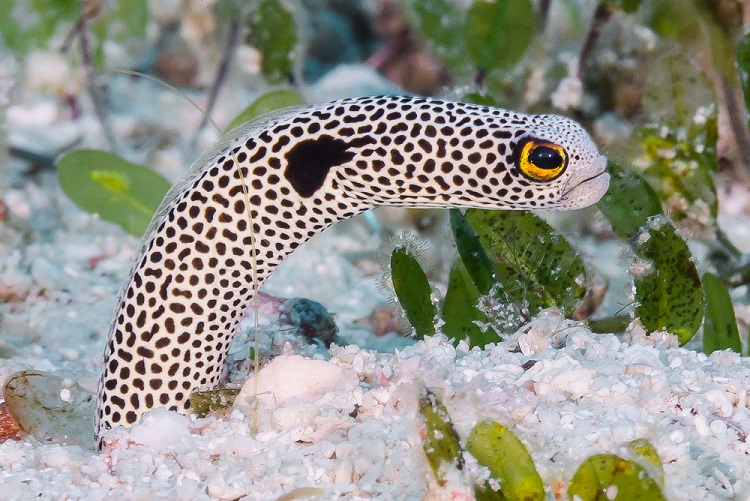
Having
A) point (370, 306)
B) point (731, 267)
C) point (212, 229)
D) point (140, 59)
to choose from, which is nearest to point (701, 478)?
point (212, 229)

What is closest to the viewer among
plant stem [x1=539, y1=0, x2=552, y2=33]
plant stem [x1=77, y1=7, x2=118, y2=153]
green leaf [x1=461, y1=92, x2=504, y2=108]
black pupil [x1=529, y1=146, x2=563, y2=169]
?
black pupil [x1=529, y1=146, x2=563, y2=169]

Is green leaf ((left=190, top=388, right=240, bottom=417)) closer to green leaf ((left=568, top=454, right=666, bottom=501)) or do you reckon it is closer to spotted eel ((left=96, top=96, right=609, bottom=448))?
spotted eel ((left=96, top=96, right=609, bottom=448))

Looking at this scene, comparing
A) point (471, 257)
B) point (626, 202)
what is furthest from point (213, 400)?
point (626, 202)

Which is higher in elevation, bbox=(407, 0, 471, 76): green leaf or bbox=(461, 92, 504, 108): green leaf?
bbox=(461, 92, 504, 108): green leaf

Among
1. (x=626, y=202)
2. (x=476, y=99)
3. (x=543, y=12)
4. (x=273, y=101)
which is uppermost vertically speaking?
(x=476, y=99)

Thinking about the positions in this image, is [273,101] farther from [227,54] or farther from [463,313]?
[227,54]

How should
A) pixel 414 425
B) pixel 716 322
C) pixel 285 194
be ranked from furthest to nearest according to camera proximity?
pixel 716 322, pixel 285 194, pixel 414 425

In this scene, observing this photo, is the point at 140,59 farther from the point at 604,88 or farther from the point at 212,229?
the point at 212,229

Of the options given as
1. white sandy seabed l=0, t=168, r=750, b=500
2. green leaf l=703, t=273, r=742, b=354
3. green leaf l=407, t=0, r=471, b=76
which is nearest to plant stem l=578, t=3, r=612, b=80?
green leaf l=407, t=0, r=471, b=76
